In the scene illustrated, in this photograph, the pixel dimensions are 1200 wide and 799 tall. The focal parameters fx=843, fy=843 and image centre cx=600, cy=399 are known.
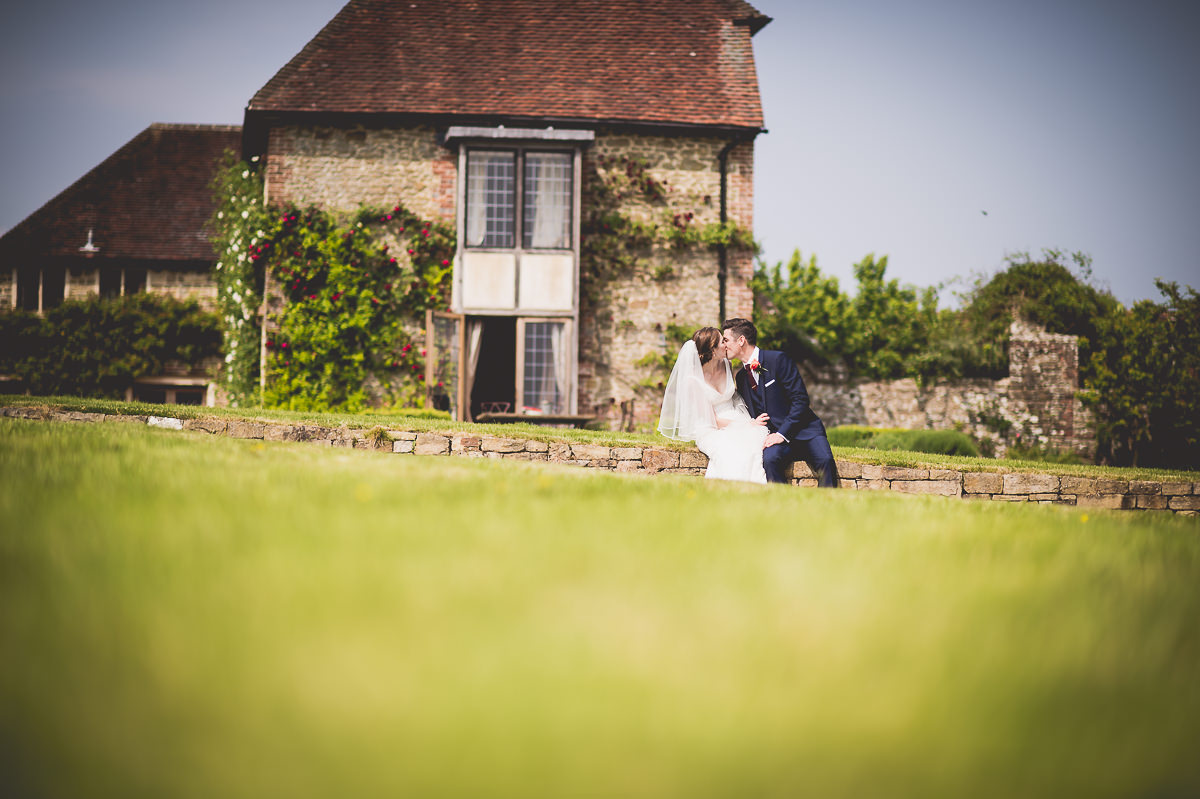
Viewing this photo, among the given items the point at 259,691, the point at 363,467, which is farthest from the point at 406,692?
the point at 363,467

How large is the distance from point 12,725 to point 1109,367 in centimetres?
2220

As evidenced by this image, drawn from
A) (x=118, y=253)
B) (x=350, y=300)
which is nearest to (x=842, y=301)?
(x=350, y=300)

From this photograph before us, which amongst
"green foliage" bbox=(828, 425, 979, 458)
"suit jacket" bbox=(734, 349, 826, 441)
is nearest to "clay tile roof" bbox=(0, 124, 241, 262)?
"green foliage" bbox=(828, 425, 979, 458)

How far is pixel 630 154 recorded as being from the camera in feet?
60.6

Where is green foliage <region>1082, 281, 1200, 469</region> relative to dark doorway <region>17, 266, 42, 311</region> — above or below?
below

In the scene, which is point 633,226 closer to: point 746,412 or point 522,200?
point 522,200

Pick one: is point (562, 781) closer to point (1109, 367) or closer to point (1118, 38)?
point (1109, 367)

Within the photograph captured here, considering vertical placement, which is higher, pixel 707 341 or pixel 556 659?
pixel 707 341

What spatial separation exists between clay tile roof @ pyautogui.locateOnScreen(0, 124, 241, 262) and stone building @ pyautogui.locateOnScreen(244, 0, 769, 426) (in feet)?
26.6

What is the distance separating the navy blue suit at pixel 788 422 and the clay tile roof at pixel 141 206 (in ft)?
67.8

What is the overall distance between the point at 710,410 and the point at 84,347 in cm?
2059

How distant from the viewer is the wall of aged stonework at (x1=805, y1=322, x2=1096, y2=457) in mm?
20000

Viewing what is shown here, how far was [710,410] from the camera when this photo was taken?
9.67 metres

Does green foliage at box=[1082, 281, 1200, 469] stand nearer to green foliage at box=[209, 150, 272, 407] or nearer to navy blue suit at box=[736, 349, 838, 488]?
navy blue suit at box=[736, 349, 838, 488]
